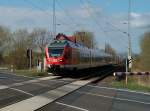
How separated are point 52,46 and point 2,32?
7174 centimetres

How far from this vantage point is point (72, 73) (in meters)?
50.2

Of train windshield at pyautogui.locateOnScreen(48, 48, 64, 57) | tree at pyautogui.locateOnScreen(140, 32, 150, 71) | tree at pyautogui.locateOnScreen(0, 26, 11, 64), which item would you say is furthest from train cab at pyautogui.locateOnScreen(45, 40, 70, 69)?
tree at pyautogui.locateOnScreen(0, 26, 11, 64)

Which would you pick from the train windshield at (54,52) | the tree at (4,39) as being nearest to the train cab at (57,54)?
the train windshield at (54,52)

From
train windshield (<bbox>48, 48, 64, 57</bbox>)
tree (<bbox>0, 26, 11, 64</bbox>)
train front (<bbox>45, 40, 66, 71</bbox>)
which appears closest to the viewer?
train front (<bbox>45, 40, 66, 71</bbox>)

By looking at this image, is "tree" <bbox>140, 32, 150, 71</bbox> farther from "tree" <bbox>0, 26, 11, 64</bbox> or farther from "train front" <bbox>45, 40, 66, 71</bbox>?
"tree" <bbox>0, 26, 11, 64</bbox>

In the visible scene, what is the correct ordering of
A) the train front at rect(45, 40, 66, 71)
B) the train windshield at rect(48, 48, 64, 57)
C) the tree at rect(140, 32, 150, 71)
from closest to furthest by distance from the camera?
1. the train front at rect(45, 40, 66, 71)
2. the train windshield at rect(48, 48, 64, 57)
3. the tree at rect(140, 32, 150, 71)

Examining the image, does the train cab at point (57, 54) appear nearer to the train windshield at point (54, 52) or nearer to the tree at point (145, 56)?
the train windshield at point (54, 52)

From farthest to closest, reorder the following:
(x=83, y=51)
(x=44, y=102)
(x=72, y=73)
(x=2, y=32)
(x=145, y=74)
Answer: (x=2, y=32) → (x=83, y=51) → (x=72, y=73) → (x=145, y=74) → (x=44, y=102)

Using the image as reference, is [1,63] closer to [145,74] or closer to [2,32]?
[2,32]

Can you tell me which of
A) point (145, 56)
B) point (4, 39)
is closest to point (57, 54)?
point (145, 56)

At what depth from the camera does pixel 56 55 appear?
4456 cm

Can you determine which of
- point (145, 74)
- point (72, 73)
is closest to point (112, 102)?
point (145, 74)

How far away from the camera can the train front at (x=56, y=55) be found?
145ft

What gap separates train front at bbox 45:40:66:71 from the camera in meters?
44.1
